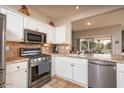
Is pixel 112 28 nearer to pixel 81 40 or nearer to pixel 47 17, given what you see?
pixel 81 40

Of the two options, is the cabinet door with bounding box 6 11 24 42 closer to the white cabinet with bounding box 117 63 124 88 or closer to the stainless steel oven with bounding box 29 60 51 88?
the stainless steel oven with bounding box 29 60 51 88

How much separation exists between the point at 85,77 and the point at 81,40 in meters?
4.63

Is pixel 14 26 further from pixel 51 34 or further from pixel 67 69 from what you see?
pixel 67 69

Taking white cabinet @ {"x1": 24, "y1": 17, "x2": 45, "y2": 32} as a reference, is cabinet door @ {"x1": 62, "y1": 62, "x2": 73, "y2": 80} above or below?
below

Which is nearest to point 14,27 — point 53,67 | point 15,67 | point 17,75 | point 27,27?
point 27,27

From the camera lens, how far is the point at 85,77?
8.02 feet

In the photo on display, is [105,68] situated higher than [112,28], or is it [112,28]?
[112,28]

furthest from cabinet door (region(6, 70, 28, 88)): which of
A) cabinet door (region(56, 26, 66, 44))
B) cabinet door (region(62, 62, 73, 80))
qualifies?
cabinet door (region(56, 26, 66, 44))

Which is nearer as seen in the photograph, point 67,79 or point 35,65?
point 35,65

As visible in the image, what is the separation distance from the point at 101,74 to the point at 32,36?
1963 mm

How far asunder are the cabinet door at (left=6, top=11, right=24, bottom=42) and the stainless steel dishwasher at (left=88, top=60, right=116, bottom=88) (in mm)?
1806

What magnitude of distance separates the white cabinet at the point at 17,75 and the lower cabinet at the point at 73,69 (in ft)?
3.90

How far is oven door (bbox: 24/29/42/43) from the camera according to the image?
8.01 feet
